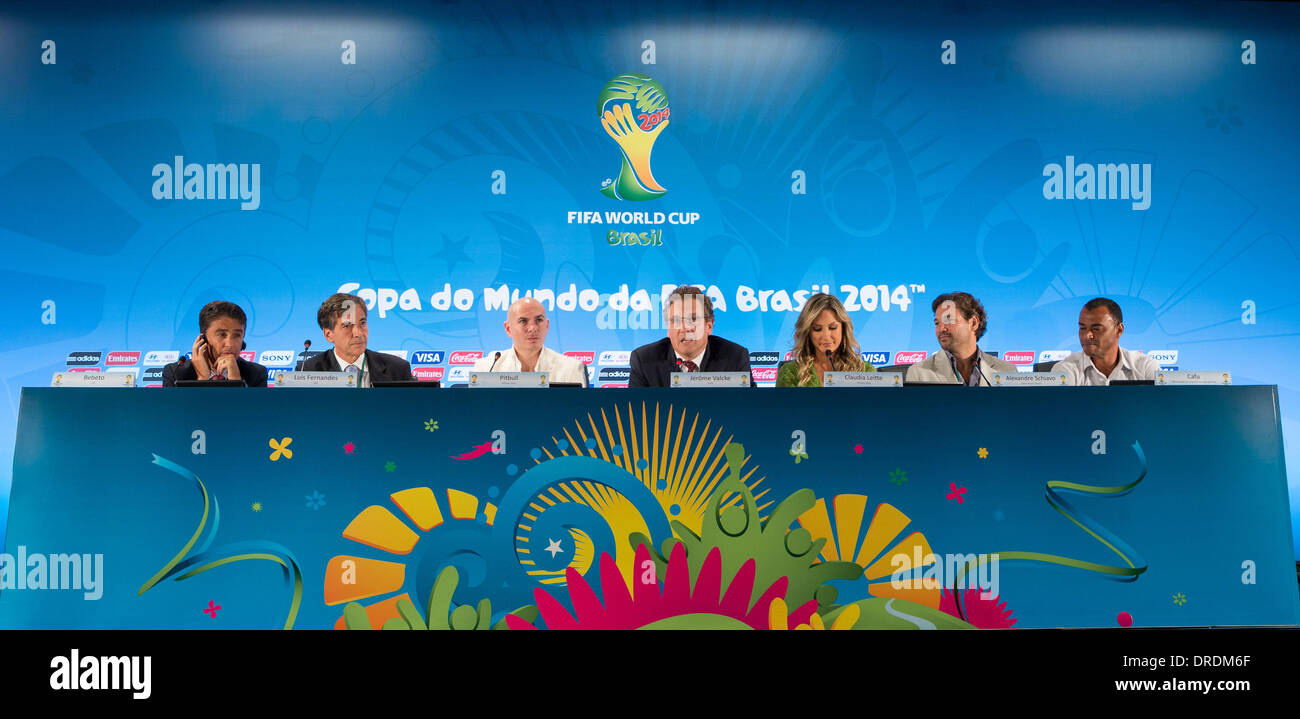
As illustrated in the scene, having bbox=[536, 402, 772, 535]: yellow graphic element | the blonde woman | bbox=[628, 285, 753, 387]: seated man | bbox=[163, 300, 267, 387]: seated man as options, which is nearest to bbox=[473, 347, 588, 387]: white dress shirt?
bbox=[628, 285, 753, 387]: seated man

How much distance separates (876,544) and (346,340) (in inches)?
108

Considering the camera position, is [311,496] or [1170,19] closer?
[311,496]

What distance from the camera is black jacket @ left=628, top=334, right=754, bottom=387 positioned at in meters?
3.75

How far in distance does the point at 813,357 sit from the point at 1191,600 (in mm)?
1710

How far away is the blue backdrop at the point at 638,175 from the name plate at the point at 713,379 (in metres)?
2.12

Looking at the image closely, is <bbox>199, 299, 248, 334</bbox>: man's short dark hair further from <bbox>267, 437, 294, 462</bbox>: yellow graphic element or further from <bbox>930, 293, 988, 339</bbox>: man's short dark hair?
<bbox>930, 293, 988, 339</bbox>: man's short dark hair

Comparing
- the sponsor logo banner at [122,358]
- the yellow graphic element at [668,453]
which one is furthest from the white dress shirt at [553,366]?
the sponsor logo banner at [122,358]

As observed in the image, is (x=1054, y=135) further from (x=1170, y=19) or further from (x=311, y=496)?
(x=311, y=496)

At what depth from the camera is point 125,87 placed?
4625 millimetres

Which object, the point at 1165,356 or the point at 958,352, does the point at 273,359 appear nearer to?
the point at 958,352

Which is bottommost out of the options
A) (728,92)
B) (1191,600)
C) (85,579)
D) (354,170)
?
(1191,600)

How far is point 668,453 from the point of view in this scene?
7.32 ft

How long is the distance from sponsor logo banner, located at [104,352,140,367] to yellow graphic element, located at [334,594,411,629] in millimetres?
3425
